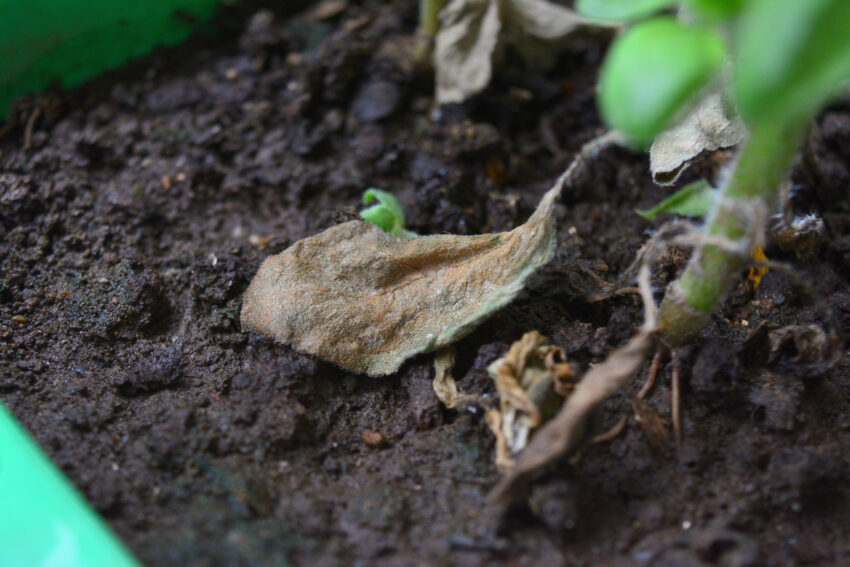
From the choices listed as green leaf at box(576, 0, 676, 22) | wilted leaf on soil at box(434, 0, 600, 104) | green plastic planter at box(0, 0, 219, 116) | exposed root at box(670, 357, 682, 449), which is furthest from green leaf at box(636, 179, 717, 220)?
green plastic planter at box(0, 0, 219, 116)

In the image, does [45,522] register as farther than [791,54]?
Yes

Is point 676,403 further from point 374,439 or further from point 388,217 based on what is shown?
point 388,217

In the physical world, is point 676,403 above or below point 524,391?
below

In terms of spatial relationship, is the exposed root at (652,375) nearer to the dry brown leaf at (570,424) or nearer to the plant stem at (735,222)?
the plant stem at (735,222)

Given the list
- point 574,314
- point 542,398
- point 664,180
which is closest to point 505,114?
point 664,180

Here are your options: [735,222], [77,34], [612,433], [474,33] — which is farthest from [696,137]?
[77,34]

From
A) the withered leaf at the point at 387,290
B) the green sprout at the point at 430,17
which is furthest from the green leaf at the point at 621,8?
the green sprout at the point at 430,17

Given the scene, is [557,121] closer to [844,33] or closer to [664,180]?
[664,180]

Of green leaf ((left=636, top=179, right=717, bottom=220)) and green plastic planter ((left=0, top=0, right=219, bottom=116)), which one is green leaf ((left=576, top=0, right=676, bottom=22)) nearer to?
green leaf ((left=636, top=179, right=717, bottom=220))
